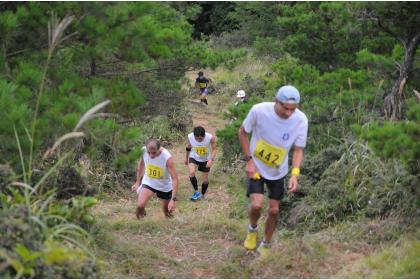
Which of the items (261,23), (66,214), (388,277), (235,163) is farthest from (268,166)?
(261,23)

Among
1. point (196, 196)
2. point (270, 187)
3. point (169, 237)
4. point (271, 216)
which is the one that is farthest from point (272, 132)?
point (196, 196)

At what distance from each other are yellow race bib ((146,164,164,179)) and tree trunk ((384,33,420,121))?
325 centimetres

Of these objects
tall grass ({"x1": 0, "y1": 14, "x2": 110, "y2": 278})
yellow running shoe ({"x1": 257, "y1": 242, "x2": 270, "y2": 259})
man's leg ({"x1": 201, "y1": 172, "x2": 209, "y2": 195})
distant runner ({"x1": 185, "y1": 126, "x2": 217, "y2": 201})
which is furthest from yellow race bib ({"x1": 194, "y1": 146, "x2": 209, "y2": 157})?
tall grass ({"x1": 0, "y1": 14, "x2": 110, "y2": 278})

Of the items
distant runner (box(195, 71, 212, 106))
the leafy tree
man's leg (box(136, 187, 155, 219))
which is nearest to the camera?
the leafy tree

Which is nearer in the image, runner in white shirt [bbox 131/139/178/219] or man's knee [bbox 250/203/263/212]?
man's knee [bbox 250/203/263/212]

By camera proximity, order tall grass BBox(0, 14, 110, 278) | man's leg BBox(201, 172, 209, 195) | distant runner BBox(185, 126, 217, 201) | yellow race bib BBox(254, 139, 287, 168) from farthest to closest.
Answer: man's leg BBox(201, 172, 209, 195) < distant runner BBox(185, 126, 217, 201) < yellow race bib BBox(254, 139, 287, 168) < tall grass BBox(0, 14, 110, 278)

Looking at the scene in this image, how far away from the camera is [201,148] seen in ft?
38.5

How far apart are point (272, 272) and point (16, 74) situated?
129 inches

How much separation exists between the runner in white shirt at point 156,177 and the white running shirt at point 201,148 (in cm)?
218

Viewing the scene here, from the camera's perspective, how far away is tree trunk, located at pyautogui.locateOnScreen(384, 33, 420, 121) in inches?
362

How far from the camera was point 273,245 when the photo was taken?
734 centimetres

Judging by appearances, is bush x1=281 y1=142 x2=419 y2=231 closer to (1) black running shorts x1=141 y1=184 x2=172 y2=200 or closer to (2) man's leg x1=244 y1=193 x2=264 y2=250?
(2) man's leg x1=244 y1=193 x2=264 y2=250

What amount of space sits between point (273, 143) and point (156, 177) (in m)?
3.02

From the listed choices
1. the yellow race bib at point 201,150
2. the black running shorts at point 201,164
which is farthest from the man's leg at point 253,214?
the black running shorts at point 201,164
